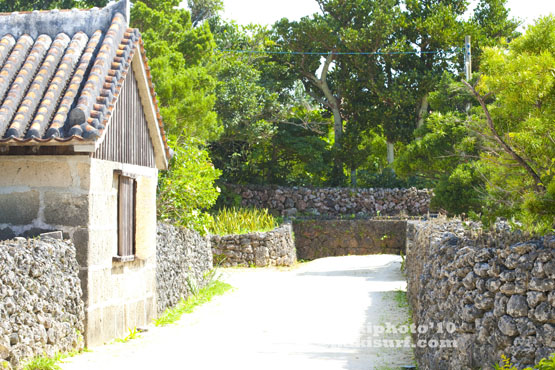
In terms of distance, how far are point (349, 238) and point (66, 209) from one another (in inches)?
790

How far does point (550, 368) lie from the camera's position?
4.64 m

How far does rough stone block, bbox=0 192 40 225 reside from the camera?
885cm

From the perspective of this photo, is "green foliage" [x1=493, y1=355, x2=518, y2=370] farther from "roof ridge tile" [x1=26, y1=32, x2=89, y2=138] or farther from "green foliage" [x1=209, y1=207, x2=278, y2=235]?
"green foliage" [x1=209, y1=207, x2=278, y2=235]

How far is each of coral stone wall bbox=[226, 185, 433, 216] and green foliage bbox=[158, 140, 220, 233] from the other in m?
15.0

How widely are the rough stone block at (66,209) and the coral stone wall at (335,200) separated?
71.5 feet

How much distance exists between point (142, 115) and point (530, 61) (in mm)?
6657

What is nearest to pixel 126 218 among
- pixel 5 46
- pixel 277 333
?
pixel 277 333

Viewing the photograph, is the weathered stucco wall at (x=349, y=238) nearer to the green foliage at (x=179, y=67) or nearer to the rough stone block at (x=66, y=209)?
the green foliage at (x=179, y=67)

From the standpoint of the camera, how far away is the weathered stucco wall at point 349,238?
27.8 metres

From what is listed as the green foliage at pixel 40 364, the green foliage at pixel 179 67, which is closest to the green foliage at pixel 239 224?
the green foliage at pixel 179 67

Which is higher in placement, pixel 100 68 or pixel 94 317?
pixel 100 68

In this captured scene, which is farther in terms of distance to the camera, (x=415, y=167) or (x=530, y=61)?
(x=415, y=167)

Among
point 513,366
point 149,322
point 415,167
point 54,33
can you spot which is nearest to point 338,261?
point 415,167

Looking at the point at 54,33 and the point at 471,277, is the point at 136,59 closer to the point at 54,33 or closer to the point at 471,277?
the point at 54,33
